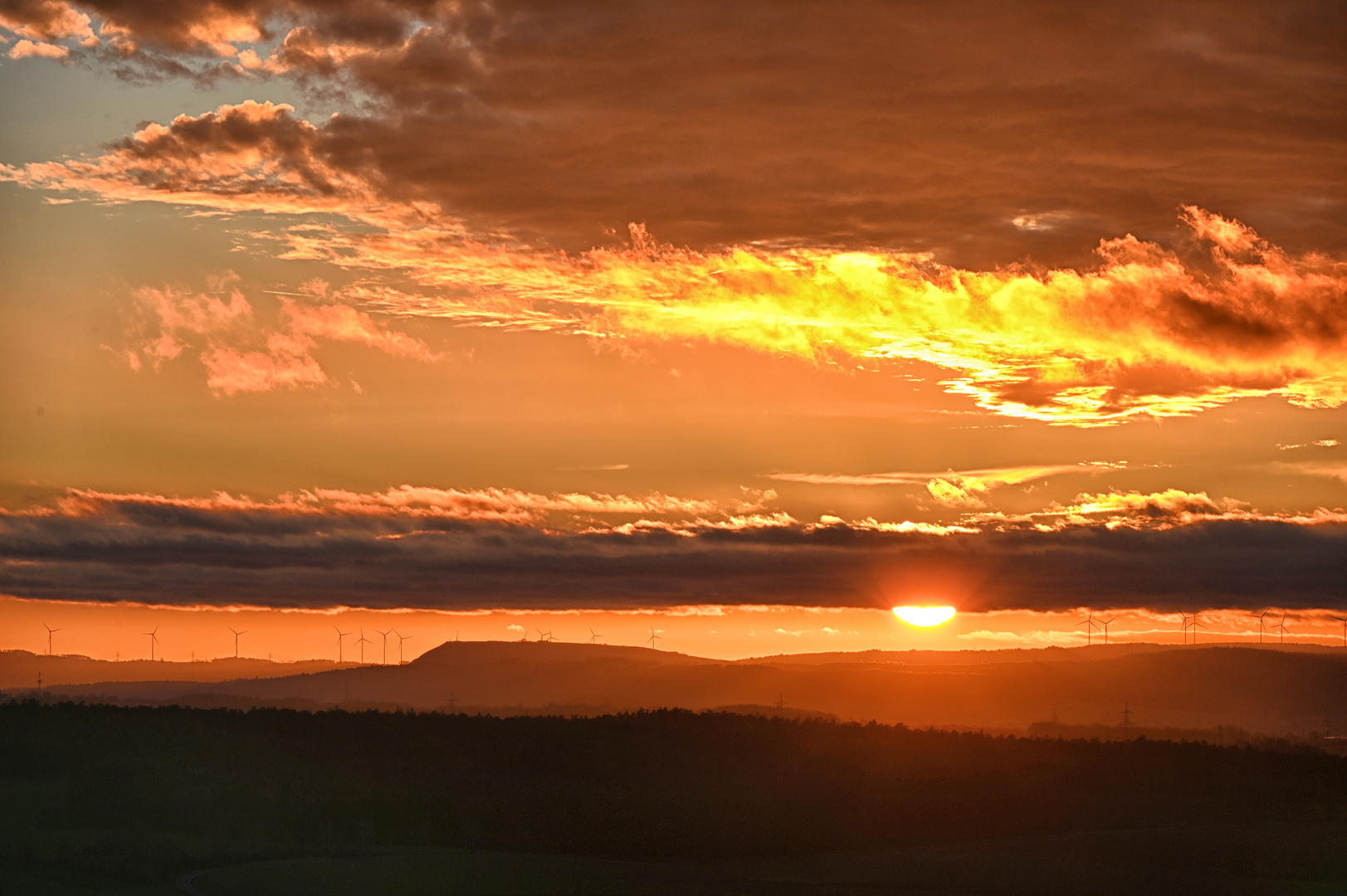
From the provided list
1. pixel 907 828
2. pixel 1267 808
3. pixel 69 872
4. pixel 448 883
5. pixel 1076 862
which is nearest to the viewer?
pixel 448 883

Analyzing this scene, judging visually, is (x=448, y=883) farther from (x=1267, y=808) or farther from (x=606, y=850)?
(x=1267, y=808)

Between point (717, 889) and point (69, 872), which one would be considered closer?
point (717, 889)

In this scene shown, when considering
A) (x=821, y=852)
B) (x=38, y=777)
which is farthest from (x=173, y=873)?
(x=38, y=777)

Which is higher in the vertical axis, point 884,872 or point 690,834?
point 690,834

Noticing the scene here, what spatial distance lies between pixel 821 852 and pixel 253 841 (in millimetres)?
54734

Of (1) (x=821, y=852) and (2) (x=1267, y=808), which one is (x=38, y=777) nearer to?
(1) (x=821, y=852)

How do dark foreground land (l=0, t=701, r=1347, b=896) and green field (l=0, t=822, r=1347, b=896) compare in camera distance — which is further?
dark foreground land (l=0, t=701, r=1347, b=896)

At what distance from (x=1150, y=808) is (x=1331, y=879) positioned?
69.3 m

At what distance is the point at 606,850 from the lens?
140625 mm

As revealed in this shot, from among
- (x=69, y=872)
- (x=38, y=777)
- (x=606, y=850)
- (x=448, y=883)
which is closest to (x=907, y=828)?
(x=606, y=850)

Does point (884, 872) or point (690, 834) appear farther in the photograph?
point (690, 834)

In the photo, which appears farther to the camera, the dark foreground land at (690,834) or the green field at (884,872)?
the dark foreground land at (690,834)

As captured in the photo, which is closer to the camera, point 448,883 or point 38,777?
point 448,883

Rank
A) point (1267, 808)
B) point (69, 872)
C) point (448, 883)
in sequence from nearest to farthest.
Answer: point (448, 883)
point (69, 872)
point (1267, 808)
